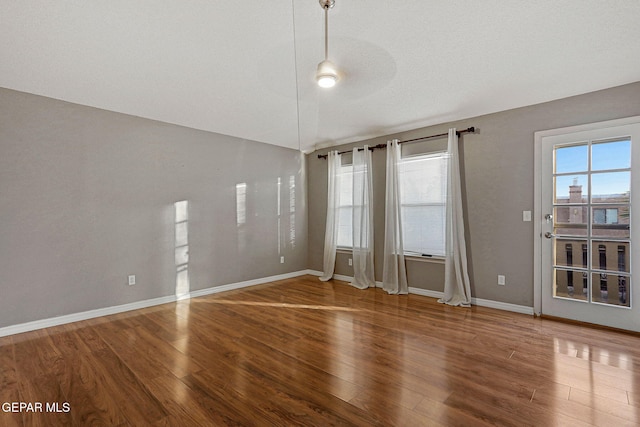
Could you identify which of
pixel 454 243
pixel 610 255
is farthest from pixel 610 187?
pixel 454 243

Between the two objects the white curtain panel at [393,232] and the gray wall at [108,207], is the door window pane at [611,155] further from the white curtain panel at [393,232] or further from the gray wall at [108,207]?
the gray wall at [108,207]

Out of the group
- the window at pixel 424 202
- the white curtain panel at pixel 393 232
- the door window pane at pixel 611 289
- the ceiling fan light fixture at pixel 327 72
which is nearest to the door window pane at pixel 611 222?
the door window pane at pixel 611 289

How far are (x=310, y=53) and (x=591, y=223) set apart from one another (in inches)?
134

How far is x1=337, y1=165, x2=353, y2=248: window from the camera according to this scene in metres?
5.34

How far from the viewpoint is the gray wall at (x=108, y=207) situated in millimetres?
3076

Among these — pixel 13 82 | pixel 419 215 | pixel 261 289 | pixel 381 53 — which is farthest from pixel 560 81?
pixel 13 82

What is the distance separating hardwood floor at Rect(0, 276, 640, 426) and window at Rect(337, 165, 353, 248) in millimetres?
1976

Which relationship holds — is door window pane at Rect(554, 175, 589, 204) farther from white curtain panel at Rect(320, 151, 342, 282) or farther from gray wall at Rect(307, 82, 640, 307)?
white curtain panel at Rect(320, 151, 342, 282)

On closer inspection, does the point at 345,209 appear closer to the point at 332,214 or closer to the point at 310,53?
the point at 332,214

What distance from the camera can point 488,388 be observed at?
201 cm

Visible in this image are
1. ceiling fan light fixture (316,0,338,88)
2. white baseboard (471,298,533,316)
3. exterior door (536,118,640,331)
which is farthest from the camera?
white baseboard (471,298,533,316)

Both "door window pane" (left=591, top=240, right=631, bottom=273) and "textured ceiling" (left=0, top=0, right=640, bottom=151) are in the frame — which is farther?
"door window pane" (left=591, top=240, right=631, bottom=273)

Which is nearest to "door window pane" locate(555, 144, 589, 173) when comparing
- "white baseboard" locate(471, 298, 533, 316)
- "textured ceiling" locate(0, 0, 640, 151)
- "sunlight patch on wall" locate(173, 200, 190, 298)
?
"textured ceiling" locate(0, 0, 640, 151)

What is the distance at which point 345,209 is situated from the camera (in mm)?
5395
